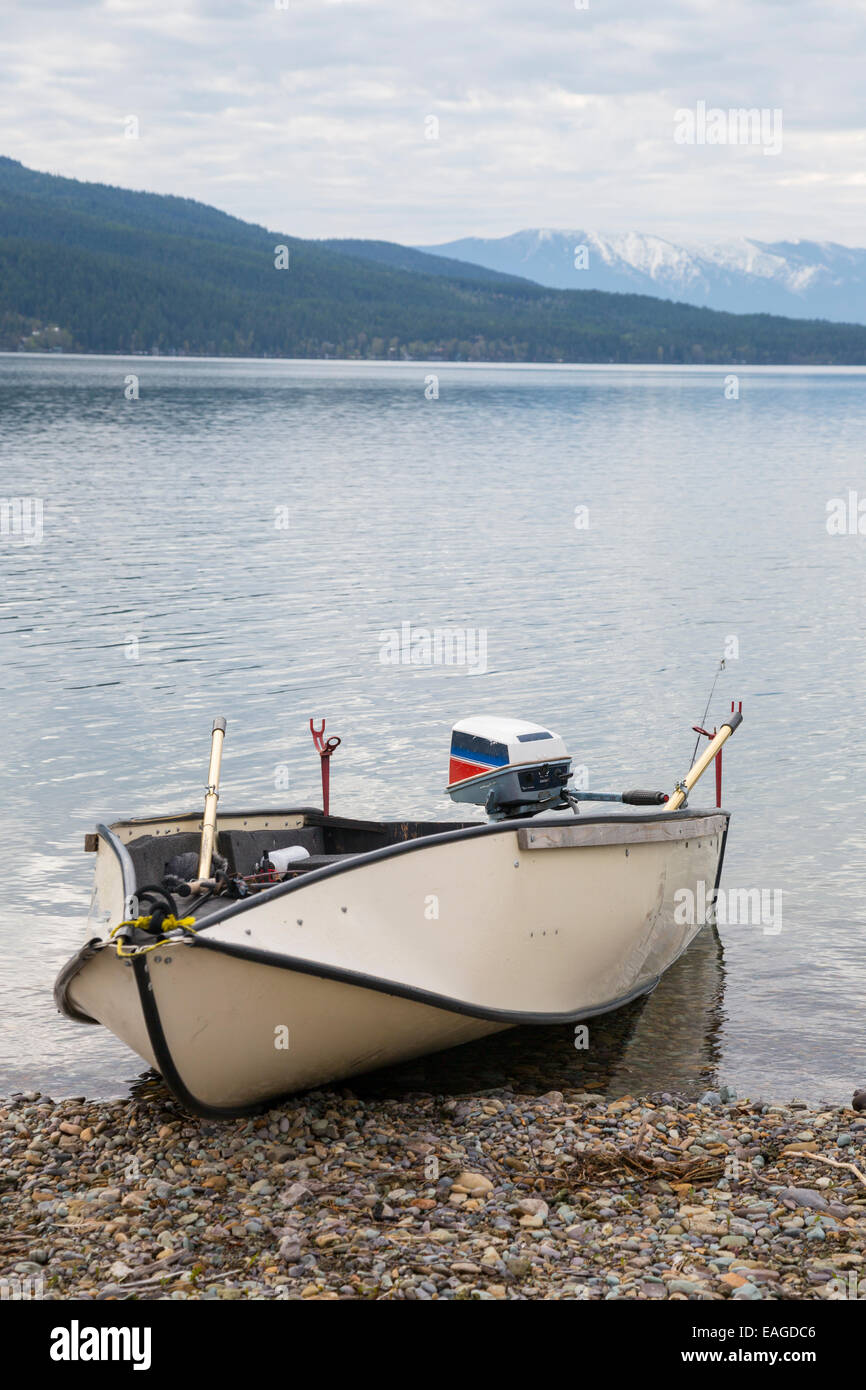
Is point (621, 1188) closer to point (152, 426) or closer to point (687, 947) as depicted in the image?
point (687, 947)

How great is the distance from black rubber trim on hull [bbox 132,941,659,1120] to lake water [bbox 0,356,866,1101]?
2.93 ft

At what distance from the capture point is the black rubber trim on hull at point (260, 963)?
280 inches

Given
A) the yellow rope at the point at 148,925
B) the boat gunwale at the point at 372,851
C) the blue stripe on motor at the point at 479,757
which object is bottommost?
the yellow rope at the point at 148,925

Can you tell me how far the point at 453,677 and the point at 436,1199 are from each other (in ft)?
50.4

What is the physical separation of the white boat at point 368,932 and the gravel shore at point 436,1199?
436 millimetres

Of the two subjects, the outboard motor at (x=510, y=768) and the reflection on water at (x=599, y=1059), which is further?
the outboard motor at (x=510, y=768)

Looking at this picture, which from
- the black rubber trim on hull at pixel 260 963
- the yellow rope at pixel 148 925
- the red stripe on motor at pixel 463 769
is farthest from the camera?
the red stripe on motor at pixel 463 769

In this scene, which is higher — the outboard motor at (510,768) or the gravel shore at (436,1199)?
the outboard motor at (510,768)

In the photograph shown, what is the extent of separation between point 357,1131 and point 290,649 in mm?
16658

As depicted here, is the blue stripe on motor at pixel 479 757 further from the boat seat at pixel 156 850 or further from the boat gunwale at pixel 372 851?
the boat seat at pixel 156 850

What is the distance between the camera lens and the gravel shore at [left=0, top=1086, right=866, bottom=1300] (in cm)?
609

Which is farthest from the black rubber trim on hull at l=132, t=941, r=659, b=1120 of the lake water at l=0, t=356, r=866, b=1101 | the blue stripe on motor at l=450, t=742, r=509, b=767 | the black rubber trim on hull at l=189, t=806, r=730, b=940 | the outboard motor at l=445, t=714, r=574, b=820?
the blue stripe on motor at l=450, t=742, r=509, b=767

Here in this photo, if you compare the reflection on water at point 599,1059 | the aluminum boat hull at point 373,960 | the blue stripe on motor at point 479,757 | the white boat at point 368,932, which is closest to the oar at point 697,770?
the white boat at point 368,932
